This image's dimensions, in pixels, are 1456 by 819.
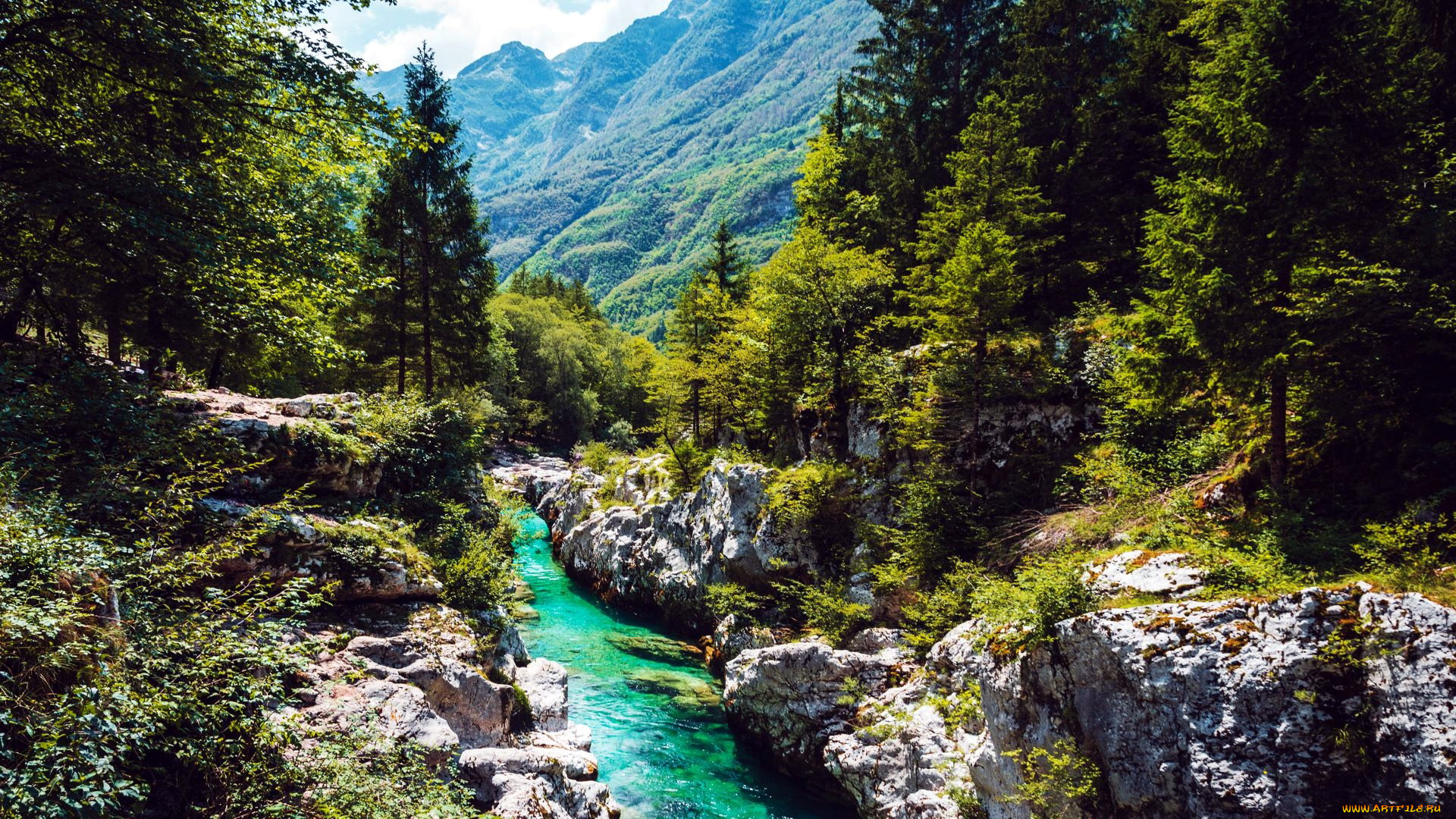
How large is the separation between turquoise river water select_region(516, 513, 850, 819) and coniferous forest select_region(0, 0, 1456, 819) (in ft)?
10.5

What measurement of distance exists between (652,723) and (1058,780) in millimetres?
11488

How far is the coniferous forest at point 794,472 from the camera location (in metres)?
6.32

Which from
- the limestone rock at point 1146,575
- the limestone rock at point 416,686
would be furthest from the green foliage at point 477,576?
the limestone rock at point 1146,575

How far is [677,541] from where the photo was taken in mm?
26016

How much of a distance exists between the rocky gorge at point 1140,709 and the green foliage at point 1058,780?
0.03 metres

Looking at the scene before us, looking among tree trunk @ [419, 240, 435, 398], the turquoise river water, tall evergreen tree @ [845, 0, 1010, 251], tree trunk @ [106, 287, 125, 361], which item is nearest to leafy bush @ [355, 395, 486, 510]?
tree trunk @ [106, 287, 125, 361]

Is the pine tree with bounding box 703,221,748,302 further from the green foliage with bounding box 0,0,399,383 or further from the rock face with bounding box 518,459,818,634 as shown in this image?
the green foliage with bounding box 0,0,399,383

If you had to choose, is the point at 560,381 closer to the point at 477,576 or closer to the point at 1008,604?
the point at 477,576

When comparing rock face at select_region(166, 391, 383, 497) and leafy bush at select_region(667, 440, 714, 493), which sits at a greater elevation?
rock face at select_region(166, 391, 383, 497)

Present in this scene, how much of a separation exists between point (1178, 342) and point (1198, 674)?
5.89m

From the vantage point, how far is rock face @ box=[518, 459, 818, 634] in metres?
21.6

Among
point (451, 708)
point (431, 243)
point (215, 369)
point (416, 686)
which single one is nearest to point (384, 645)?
point (416, 686)

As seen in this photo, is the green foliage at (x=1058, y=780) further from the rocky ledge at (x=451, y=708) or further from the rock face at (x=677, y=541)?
the rock face at (x=677, y=541)

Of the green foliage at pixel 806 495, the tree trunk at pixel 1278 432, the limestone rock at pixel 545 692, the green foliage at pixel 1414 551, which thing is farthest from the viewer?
the green foliage at pixel 806 495
